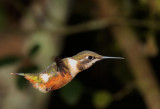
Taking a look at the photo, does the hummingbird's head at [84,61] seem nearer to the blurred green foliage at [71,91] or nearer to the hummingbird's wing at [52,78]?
the hummingbird's wing at [52,78]

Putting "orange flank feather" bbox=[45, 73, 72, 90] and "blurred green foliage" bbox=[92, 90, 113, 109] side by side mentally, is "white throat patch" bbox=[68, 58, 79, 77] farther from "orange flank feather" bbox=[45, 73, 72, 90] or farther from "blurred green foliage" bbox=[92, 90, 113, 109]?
"blurred green foliage" bbox=[92, 90, 113, 109]

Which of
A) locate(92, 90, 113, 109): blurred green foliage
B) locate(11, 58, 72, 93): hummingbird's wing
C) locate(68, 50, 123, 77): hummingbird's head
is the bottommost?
locate(92, 90, 113, 109): blurred green foliage

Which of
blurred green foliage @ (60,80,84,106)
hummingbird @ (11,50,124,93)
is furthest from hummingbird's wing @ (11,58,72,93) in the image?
blurred green foliage @ (60,80,84,106)

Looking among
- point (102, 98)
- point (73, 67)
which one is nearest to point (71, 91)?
point (102, 98)

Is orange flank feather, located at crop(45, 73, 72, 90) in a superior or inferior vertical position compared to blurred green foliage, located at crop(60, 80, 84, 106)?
superior

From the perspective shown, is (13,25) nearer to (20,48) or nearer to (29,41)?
(20,48)

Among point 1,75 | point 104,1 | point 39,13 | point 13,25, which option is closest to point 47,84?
point 104,1

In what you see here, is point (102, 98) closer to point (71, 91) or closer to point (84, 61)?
point (71, 91)
